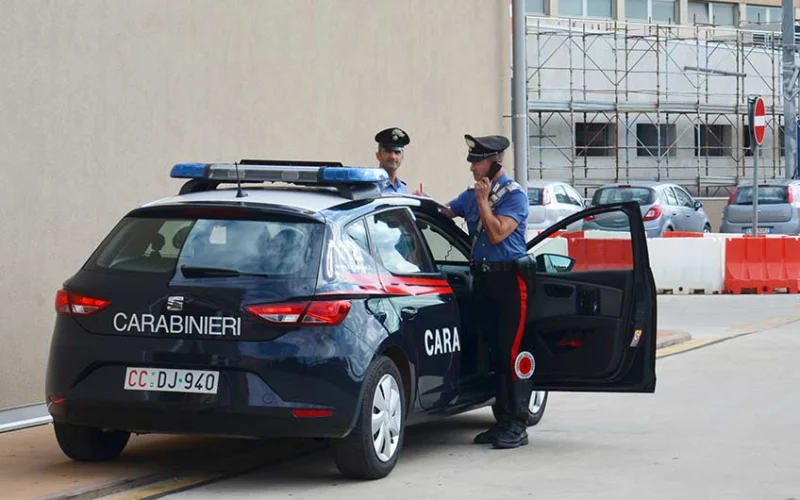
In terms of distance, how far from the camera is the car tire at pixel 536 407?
33.8 feet

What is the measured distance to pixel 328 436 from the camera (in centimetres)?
781

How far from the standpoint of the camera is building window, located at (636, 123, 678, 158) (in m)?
48.0

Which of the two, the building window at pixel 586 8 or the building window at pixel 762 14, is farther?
the building window at pixel 762 14

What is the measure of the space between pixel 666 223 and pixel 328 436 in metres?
24.1

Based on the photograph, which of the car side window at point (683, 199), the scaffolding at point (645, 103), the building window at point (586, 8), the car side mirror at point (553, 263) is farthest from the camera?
the building window at point (586, 8)

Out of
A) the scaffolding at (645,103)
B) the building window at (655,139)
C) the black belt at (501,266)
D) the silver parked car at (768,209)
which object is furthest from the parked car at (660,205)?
the black belt at (501,266)

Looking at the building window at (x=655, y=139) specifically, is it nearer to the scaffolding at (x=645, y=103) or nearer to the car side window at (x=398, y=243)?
the scaffolding at (x=645, y=103)

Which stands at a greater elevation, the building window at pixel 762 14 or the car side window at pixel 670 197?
the building window at pixel 762 14

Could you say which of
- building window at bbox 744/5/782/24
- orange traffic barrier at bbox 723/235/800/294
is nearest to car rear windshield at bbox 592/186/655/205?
orange traffic barrier at bbox 723/235/800/294

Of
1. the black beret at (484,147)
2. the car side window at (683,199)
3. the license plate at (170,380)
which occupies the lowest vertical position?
the car side window at (683,199)

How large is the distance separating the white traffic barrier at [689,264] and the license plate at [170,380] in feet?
52.9

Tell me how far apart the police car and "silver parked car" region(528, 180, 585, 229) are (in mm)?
22153

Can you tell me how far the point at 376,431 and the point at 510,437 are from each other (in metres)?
1.48

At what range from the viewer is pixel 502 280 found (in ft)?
30.6
